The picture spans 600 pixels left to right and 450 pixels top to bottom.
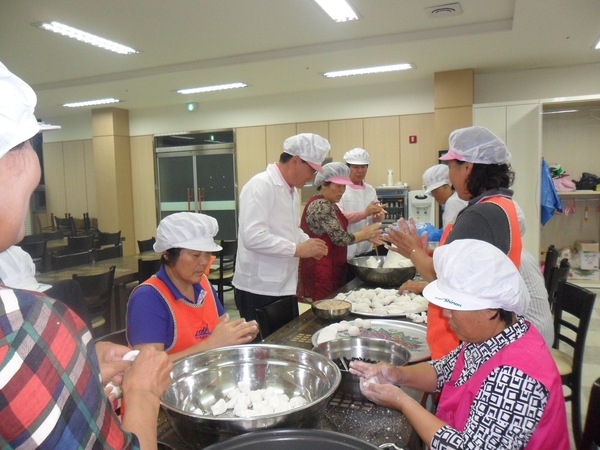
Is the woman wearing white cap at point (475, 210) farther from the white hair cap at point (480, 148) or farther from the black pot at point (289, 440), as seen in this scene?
the black pot at point (289, 440)

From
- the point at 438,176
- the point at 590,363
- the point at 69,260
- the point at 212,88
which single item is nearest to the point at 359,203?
the point at 438,176

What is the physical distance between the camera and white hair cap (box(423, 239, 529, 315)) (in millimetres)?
1184

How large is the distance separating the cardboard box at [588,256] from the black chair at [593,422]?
5284 mm

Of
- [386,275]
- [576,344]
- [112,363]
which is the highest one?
[112,363]

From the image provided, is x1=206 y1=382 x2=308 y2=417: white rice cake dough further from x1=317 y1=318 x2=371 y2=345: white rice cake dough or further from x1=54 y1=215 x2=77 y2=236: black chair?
x1=54 y1=215 x2=77 y2=236: black chair

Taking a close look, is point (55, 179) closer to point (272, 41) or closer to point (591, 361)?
point (272, 41)

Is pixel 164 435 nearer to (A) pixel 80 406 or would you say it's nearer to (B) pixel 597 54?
(A) pixel 80 406

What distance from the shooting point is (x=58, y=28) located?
13.6 ft

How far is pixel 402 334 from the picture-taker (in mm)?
1994

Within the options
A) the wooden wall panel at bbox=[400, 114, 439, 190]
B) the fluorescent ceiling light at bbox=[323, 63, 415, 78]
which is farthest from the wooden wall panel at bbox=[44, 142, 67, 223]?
the wooden wall panel at bbox=[400, 114, 439, 190]

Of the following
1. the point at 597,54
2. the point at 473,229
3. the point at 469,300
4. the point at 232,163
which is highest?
the point at 597,54

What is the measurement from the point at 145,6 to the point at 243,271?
8.04 feet

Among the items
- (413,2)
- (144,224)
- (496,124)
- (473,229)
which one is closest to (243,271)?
Answer: (473,229)

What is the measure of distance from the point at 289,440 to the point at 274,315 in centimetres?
128
